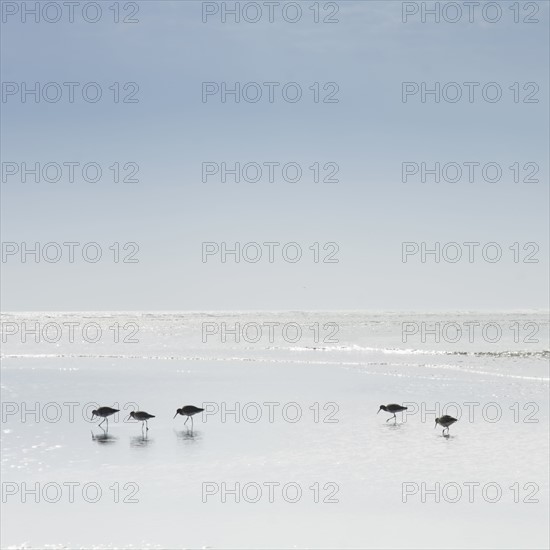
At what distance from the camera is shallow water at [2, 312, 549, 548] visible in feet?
43.9

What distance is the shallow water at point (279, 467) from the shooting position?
13383 millimetres

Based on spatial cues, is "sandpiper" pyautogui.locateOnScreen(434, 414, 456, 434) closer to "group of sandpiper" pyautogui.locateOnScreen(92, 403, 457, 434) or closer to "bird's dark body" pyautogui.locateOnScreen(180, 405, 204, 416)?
"group of sandpiper" pyautogui.locateOnScreen(92, 403, 457, 434)

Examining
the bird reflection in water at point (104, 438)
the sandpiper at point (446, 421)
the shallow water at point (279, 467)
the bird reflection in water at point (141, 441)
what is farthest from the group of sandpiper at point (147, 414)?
the bird reflection in water at point (104, 438)

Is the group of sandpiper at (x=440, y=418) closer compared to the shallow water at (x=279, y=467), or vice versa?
the shallow water at (x=279, y=467)

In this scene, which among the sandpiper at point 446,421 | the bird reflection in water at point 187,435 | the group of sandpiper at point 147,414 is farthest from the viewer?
the group of sandpiper at point 147,414

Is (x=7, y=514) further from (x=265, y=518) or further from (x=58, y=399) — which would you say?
(x=58, y=399)

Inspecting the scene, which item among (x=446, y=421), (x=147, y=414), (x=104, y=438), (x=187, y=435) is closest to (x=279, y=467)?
(x=187, y=435)

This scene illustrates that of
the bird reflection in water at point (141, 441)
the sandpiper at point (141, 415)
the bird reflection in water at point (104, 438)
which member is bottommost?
the bird reflection in water at point (141, 441)

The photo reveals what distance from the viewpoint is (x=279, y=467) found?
17.7 meters

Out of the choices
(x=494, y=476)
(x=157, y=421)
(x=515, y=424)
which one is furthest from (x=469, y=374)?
(x=494, y=476)

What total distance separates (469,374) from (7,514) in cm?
3156

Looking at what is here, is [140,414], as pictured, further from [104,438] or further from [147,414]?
[104,438]

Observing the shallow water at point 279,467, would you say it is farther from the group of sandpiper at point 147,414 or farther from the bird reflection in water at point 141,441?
the group of sandpiper at point 147,414

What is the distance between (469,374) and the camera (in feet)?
139
